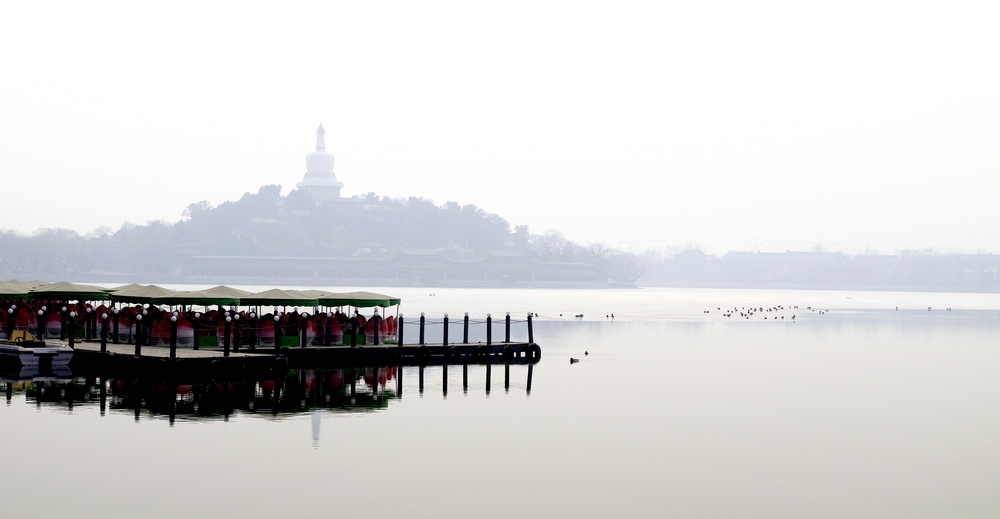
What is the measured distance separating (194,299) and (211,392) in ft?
24.2

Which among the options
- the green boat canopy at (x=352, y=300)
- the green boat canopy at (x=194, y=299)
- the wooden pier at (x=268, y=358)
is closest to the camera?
the wooden pier at (x=268, y=358)

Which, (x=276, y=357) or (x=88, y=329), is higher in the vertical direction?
(x=88, y=329)

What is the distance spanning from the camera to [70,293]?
4356 cm

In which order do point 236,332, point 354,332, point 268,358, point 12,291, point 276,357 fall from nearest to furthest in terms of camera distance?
1. point 268,358
2. point 276,357
3. point 236,332
4. point 354,332
5. point 12,291

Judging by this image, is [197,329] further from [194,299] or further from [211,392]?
[211,392]

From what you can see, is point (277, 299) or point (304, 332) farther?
point (277, 299)

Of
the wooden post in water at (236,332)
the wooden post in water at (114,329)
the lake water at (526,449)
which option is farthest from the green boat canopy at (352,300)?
the wooden post in water at (114,329)

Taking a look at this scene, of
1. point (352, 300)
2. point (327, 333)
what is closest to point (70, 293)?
point (327, 333)

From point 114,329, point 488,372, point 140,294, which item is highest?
point 140,294

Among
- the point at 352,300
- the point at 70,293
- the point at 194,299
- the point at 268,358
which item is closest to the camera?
the point at 268,358

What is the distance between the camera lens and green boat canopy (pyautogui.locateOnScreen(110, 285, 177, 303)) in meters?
40.2

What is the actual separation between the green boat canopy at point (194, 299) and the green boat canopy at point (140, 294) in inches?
9.0

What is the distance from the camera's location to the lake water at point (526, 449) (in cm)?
2062

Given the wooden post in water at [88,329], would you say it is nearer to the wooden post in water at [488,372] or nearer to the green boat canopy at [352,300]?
the green boat canopy at [352,300]
